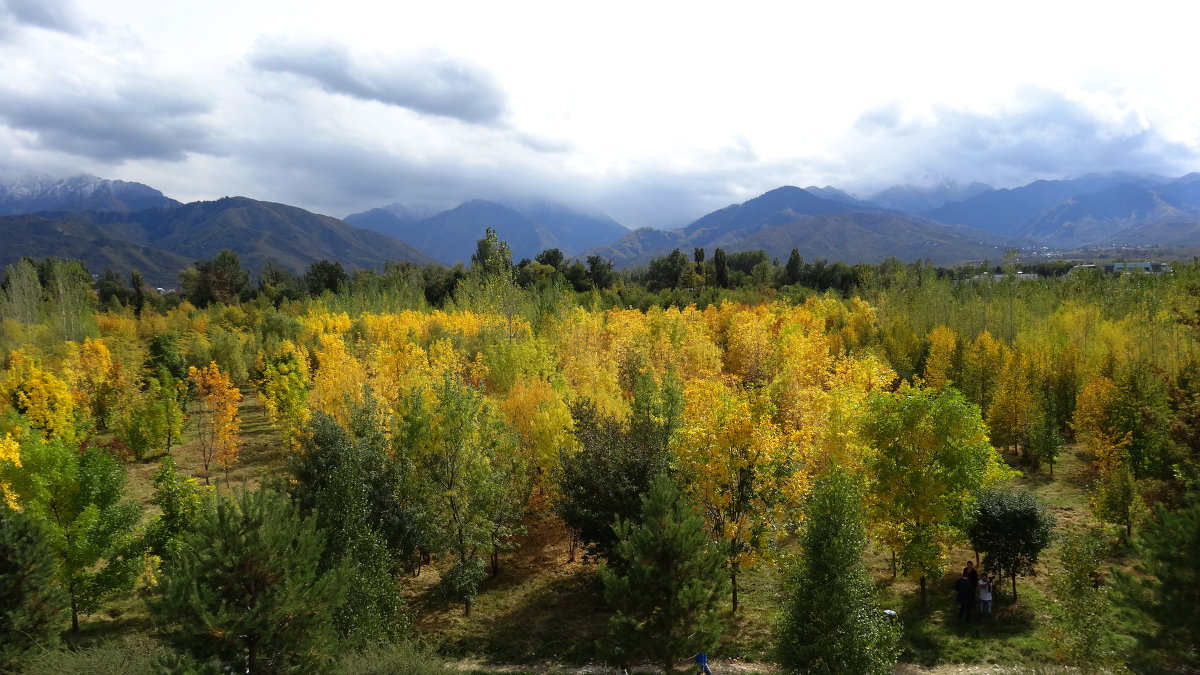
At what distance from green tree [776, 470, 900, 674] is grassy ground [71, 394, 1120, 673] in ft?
12.0

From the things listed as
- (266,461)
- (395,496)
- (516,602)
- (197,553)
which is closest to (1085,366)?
(516,602)

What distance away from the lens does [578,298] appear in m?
77.3

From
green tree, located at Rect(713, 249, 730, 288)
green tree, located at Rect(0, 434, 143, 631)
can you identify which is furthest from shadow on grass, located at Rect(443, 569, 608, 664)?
green tree, located at Rect(713, 249, 730, 288)

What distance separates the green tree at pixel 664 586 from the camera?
14.9 metres

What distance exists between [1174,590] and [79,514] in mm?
32271

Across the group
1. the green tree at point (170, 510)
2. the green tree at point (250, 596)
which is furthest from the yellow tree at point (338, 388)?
the green tree at point (250, 596)

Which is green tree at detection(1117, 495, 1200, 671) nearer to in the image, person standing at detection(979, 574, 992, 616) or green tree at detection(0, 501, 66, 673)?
person standing at detection(979, 574, 992, 616)

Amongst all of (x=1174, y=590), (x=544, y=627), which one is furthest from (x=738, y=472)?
(x=1174, y=590)

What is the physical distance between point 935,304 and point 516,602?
55.2 m

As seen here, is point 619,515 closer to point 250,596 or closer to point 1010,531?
point 250,596

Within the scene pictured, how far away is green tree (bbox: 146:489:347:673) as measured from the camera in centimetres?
1236

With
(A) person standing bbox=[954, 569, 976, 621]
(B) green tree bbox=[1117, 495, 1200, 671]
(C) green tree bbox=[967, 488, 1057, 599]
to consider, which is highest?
(B) green tree bbox=[1117, 495, 1200, 671]

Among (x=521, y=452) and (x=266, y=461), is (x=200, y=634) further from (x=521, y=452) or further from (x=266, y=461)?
(x=266, y=461)

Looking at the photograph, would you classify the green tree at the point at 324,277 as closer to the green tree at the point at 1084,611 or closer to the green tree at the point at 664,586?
the green tree at the point at 664,586
